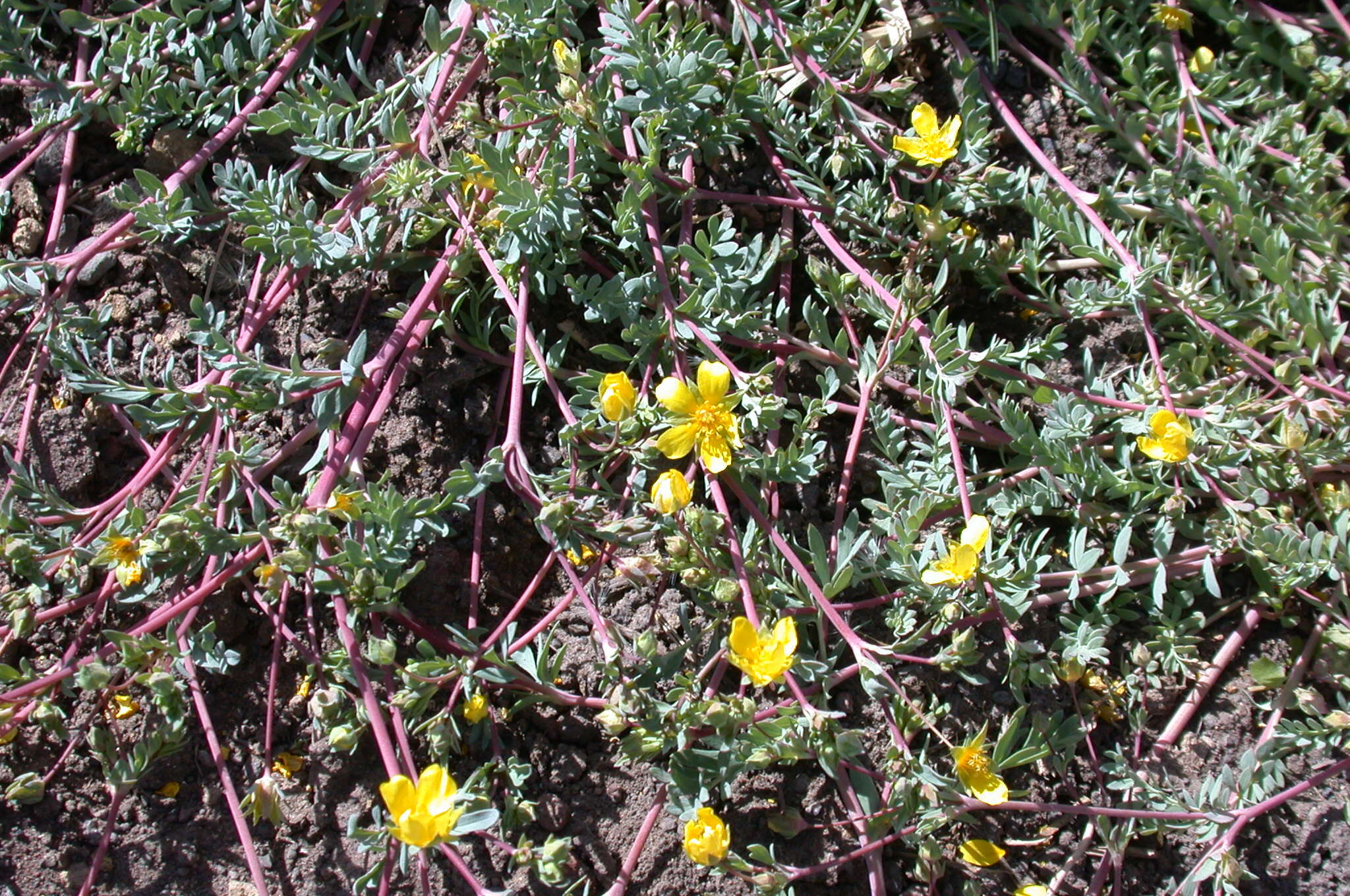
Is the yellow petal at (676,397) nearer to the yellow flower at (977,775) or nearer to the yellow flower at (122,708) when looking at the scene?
the yellow flower at (977,775)

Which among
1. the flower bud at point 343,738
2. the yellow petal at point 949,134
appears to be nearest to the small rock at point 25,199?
the flower bud at point 343,738

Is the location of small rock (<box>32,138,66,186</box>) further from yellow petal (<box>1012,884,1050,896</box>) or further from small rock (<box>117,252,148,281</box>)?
yellow petal (<box>1012,884,1050,896</box>)

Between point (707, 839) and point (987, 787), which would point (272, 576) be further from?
point (987, 787)

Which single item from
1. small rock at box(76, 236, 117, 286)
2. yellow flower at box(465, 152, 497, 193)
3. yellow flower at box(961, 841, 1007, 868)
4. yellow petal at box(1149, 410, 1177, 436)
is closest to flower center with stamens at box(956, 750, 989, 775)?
yellow flower at box(961, 841, 1007, 868)

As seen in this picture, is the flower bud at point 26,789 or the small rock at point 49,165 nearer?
the flower bud at point 26,789

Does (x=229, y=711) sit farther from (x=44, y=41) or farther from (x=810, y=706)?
(x=44, y=41)

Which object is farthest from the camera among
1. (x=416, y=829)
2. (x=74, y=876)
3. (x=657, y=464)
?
(x=657, y=464)

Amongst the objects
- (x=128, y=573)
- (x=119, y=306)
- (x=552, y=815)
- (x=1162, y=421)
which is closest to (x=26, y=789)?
(x=128, y=573)
